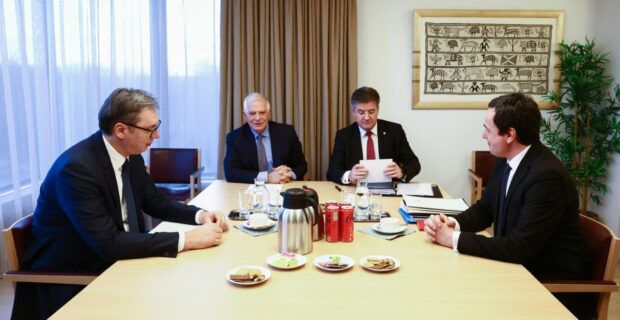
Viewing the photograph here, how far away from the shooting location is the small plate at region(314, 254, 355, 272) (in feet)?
5.53

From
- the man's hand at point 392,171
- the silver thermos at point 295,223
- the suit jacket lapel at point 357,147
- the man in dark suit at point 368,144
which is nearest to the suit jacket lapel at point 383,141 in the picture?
the man in dark suit at point 368,144

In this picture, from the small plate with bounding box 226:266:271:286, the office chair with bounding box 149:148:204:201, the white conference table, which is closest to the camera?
the white conference table

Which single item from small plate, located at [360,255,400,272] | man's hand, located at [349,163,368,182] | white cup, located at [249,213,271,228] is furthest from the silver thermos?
man's hand, located at [349,163,368,182]

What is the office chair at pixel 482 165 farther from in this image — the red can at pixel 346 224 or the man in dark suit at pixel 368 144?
the red can at pixel 346 224

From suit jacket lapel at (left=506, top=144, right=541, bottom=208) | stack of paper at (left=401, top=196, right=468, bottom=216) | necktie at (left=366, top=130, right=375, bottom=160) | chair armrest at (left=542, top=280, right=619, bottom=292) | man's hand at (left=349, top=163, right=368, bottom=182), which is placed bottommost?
chair armrest at (left=542, top=280, right=619, bottom=292)

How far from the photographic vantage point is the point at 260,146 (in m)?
3.67

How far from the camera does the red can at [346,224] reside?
2.00 meters

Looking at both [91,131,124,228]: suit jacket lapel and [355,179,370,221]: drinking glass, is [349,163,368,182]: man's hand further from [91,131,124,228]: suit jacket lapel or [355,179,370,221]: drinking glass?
[91,131,124,228]: suit jacket lapel

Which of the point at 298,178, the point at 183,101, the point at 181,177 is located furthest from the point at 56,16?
the point at 298,178

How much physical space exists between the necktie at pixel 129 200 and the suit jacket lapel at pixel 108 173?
10 cm

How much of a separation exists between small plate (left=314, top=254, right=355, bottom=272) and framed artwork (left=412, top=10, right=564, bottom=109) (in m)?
2.81

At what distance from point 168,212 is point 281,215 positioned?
0.78 m

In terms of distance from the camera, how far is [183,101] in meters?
4.33

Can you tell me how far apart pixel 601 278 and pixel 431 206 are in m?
0.78
